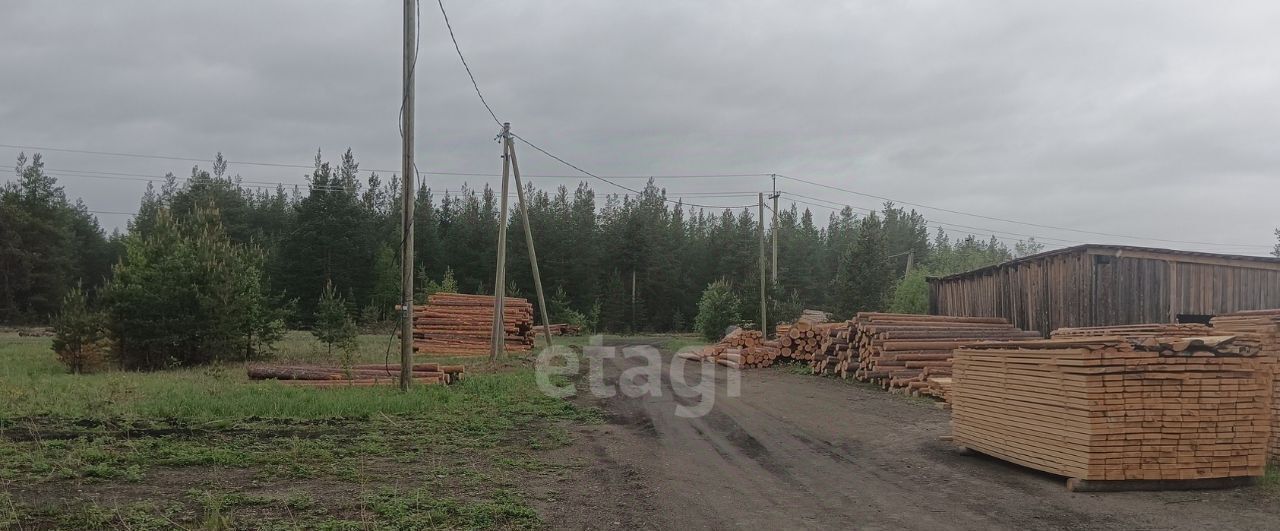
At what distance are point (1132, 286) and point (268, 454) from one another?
16.9m

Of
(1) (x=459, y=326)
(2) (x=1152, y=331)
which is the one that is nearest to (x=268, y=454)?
(2) (x=1152, y=331)

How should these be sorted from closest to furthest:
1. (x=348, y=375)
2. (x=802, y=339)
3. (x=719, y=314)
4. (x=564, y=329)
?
(x=348, y=375) → (x=802, y=339) → (x=719, y=314) → (x=564, y=329)

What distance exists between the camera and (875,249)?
34406 mm

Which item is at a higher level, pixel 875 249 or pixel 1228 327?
pixel 875 249

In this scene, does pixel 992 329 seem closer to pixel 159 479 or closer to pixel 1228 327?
pixel 1228 327

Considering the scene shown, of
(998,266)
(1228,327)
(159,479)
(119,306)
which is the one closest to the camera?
(159,479)

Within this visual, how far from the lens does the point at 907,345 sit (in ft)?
62.8

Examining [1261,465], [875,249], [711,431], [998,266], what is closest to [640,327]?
[875,249]

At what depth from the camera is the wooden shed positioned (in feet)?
54.5

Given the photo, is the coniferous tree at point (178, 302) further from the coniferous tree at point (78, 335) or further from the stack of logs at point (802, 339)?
the stack of logs at point (802, 339)

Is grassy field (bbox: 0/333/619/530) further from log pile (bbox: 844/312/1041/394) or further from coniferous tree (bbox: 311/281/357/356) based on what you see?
coniferous tree (bbox: 311/281/357/356)

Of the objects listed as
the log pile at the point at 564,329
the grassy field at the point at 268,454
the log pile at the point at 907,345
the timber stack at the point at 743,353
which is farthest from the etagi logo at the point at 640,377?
the log pile at the point at 564,329

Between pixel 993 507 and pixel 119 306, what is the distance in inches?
805

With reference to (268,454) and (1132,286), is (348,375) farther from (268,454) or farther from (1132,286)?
(1132,286)
